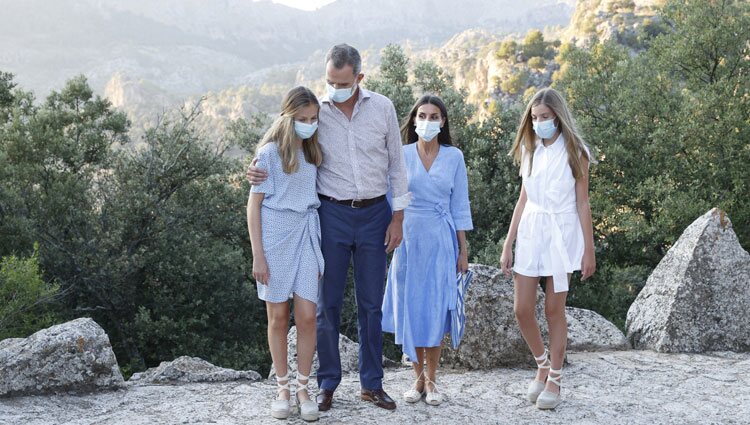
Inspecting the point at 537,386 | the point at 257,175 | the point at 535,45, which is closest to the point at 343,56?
the point at 257,175

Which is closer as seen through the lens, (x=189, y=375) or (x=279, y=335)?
(x=279, y=335)

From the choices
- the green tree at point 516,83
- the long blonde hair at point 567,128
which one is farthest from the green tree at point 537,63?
the long blonde hair at point 567,128

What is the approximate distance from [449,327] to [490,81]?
2412 inches

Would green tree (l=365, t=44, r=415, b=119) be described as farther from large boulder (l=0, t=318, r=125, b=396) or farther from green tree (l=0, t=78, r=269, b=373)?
large boulder (l=0, t=318, r=125, b=396)

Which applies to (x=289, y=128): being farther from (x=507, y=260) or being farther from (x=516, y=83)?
(x=516, y=83)

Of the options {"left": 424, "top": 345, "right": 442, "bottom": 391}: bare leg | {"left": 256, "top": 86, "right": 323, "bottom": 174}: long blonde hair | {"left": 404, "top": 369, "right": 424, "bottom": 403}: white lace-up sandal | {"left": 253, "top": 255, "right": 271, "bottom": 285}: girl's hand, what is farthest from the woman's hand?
{"left": 404, "top": 369, "right": 424, "bottom": 403}: white lace-up sandal

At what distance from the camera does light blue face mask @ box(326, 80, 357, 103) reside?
4.05m

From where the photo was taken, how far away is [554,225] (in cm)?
434

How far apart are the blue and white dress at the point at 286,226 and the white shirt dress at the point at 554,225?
137cm

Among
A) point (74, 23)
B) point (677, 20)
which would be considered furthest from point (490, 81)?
point (74, 23)

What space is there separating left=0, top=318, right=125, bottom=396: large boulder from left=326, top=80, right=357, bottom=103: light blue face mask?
2.36 metres

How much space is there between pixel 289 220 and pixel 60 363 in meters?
1.91

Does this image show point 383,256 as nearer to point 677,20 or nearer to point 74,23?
point 677,20

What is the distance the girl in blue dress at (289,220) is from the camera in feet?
13.2
